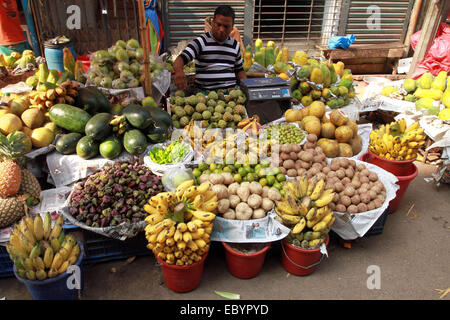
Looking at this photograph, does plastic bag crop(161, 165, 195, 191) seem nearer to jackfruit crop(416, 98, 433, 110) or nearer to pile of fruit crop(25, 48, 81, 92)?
pile of fruit crop(25, 48, 81, 92)

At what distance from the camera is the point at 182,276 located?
7.79 ft

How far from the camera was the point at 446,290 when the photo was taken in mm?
2576

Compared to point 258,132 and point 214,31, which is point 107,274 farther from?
point 214,31

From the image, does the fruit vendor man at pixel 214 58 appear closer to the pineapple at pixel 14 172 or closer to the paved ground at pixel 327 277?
the pineapple at pixel 14 172

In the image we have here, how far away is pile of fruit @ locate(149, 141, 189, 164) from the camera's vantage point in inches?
120

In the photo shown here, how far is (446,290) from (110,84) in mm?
4107

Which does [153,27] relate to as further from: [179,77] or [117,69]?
[179,77]

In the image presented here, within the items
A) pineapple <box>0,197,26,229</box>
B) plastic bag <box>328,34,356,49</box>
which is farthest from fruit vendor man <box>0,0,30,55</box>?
plastic bag <box>328,34,356,49</box>

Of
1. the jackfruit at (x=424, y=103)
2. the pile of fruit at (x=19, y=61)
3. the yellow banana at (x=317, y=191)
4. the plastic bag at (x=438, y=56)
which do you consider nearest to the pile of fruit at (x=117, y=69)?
the pile of fruit at (x=19, y=61)

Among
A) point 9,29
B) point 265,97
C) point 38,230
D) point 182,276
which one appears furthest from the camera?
point 9,29

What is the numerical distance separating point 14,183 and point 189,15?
5.66 meters

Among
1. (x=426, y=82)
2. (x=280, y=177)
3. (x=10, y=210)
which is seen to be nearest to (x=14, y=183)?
(x=10, y=210)

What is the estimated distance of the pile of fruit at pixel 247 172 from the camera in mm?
2904

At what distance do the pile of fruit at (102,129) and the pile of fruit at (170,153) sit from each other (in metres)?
0.14
